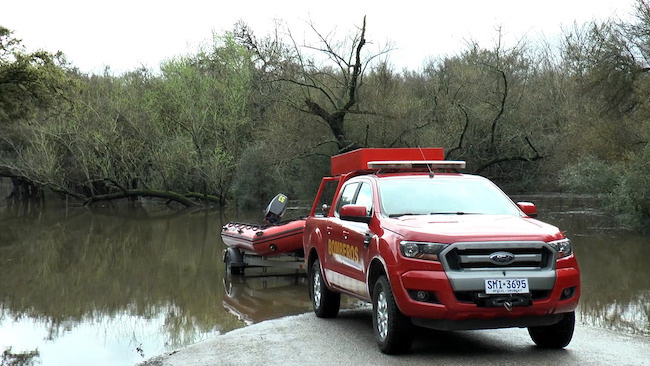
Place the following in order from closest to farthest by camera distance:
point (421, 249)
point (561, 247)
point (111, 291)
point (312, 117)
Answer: point (421, 249) < point (561, 247) < point (111, 291) < point (312, 117)

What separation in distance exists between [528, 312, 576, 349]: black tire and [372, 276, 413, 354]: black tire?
1.38 metres

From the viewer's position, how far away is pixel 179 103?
46.7 meters

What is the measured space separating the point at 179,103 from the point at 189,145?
3.29 metres

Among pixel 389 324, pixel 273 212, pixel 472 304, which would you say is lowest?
pixel 389 324

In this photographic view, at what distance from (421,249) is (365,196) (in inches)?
76.4

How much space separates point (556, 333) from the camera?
302 inches

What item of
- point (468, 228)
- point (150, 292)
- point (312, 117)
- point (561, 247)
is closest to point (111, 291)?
point (150, 292)

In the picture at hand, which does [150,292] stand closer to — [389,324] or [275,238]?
[275,238]

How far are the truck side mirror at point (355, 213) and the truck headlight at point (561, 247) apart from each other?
6.07 ft

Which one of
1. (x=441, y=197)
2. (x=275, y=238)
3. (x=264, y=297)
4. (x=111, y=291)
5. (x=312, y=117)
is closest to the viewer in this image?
(x=441, y=197)

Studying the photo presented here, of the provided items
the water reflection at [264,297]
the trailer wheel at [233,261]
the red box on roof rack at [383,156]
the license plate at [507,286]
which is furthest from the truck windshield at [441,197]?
the trailer wheel at [233,261]

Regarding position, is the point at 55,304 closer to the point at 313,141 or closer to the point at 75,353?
the point at 75,353

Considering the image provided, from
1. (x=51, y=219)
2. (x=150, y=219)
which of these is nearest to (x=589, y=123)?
(x=150, y=219)

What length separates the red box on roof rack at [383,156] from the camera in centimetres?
964
